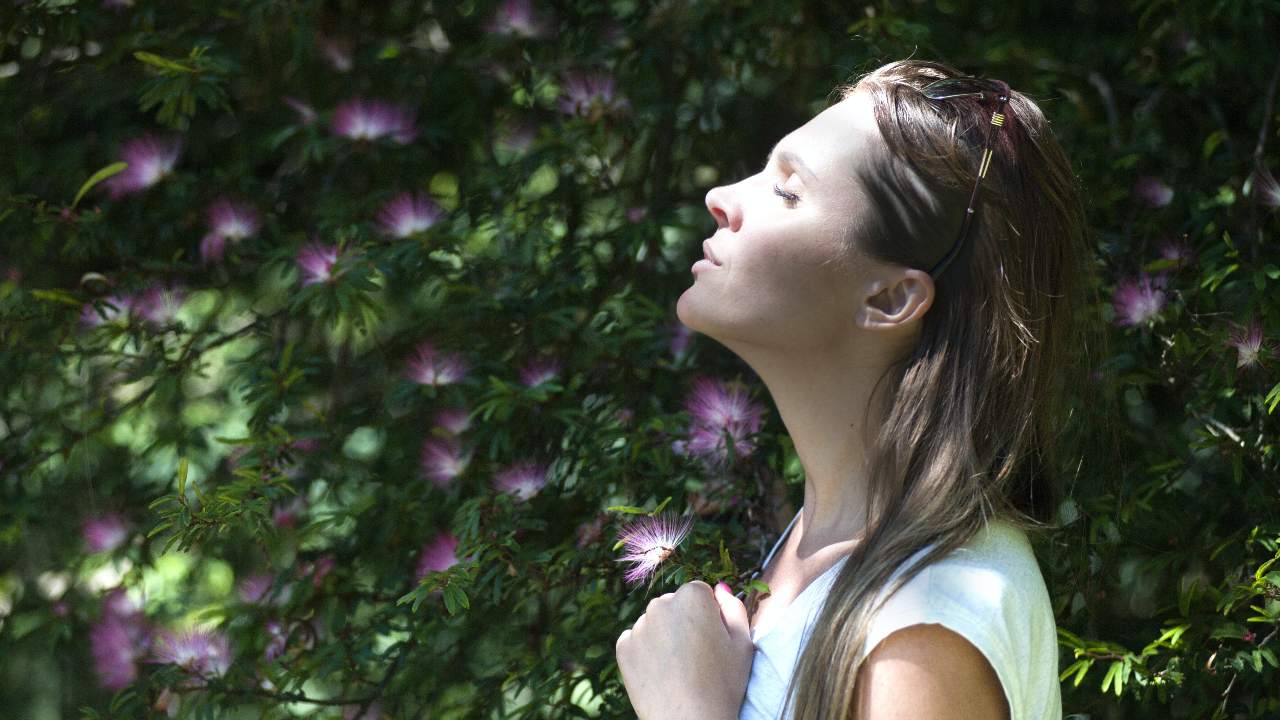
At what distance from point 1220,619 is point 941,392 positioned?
0.67 m

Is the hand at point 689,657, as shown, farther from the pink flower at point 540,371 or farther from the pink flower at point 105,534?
the pink flower at point 105,534

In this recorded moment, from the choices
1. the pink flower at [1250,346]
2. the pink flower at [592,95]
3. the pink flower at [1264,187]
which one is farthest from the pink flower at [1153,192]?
the pink flower at [592,95]

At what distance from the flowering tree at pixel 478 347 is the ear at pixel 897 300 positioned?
1.20ft

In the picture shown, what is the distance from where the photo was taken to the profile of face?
122 cm

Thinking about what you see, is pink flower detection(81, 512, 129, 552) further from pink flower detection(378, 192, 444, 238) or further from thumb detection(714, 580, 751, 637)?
thumb detection(714, 580, 751, 637)

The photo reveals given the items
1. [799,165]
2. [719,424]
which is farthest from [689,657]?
[719,424]

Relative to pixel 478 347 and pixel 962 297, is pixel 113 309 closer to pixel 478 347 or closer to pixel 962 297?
pixel 478 347

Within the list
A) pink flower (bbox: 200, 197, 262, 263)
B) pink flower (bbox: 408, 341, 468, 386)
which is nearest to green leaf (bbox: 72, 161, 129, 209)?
pink flower (bbox: 200, 197, 262, 263)

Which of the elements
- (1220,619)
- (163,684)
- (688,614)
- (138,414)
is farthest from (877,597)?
(138,414)

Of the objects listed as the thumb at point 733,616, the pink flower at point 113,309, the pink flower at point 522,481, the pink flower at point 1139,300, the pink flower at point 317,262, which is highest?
the thumb at point 733,616

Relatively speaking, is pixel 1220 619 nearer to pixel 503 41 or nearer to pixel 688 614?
pixel 688 614

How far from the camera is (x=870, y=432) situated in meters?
1.26

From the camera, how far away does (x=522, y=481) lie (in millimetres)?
1848

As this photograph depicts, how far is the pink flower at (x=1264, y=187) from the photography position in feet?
5.81
